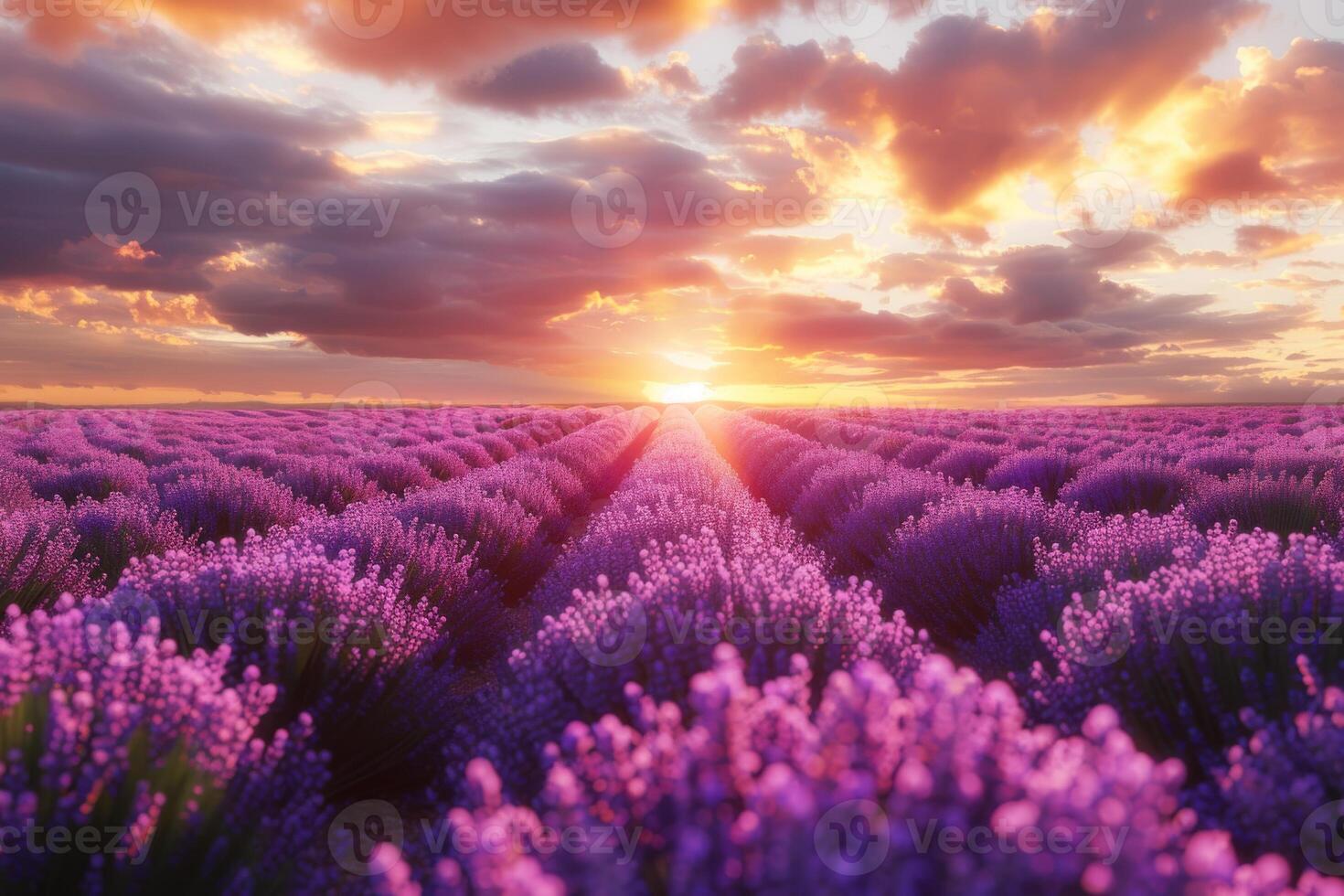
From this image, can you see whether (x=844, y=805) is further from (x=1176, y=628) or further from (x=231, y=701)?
(x=1176, y=628)

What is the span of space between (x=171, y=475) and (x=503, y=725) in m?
9.18

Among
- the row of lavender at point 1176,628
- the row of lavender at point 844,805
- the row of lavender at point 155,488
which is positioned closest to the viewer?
the row of lavender at point 844,805

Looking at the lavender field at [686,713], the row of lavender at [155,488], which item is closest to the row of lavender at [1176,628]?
the lavender field at [686,713]

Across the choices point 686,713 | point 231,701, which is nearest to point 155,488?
point 231,701

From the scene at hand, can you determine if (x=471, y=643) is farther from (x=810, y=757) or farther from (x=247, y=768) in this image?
(x=810, y=757)

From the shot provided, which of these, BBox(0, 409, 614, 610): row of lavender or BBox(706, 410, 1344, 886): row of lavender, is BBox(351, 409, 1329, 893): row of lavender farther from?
BBox(0, 409, 614, 610): row of lavender

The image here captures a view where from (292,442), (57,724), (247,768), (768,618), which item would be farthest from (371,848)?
(292,442)

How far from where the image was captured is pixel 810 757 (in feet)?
4.26

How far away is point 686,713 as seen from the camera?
7.20 feet

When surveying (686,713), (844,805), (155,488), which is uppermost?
(844,805)

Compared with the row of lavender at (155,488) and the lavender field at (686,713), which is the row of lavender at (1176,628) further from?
the row of lavender at (155,488)

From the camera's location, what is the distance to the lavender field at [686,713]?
4.07 ft

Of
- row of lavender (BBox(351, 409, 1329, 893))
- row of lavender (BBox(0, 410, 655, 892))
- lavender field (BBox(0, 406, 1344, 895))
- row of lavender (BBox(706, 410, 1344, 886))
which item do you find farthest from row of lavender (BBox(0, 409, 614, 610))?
row of lavender (BBox(706, 410, 1344, 886))

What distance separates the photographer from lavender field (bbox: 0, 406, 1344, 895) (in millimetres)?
1239
